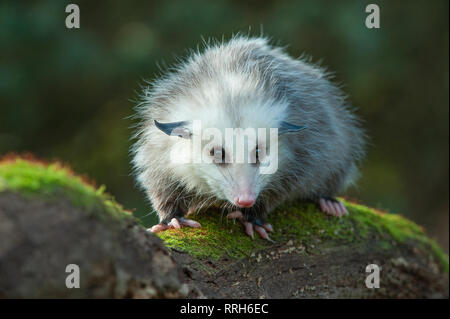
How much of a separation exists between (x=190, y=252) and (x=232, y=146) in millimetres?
710

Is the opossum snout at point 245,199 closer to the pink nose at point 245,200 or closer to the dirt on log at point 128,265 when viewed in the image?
the pink nose at point 245,200

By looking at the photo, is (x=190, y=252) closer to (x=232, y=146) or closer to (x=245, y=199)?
(x=245, y=199)

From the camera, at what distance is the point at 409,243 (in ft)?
14.2

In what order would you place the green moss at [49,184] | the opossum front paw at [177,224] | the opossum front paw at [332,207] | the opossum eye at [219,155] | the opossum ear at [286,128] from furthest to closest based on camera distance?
the opossum front paw at [332,207] → the opossum front paw at [177,224] → the opossum ear at [286,128] → the opossum eye at [219,155] → the green moss at [49,184]

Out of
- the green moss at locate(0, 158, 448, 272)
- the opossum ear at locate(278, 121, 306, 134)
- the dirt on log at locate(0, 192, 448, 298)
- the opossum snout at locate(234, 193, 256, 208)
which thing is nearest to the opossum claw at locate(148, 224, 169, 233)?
the green moss at locate(0, 158, 448, 272)

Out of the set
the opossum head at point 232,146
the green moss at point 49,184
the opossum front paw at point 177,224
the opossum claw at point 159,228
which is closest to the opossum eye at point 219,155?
the opossum head at point 232,146

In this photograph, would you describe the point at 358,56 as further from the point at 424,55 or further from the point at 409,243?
the point at 409,243

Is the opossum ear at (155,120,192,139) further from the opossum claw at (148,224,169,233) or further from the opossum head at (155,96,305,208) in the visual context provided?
the opossum claw at (148,224,169,233)

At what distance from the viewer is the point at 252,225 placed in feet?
12.4

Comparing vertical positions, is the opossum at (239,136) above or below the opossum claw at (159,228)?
above

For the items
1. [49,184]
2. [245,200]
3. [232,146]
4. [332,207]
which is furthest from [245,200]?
[332,207]

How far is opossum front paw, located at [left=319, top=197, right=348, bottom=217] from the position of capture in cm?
430

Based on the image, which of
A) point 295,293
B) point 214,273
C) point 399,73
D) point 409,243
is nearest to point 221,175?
point 214,273

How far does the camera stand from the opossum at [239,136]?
11.2ft
